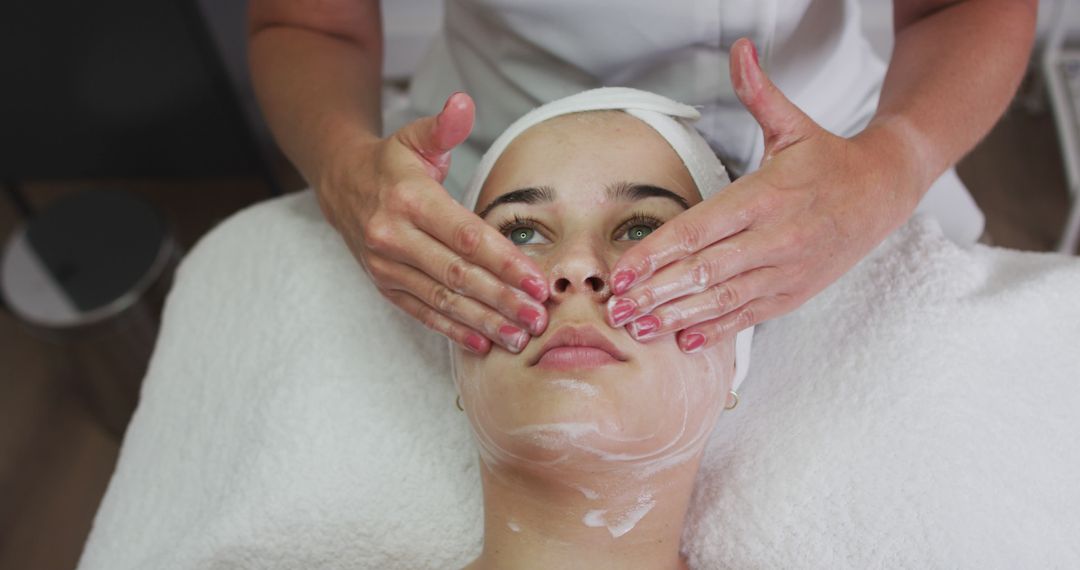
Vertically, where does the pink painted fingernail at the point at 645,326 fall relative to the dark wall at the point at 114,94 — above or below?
above

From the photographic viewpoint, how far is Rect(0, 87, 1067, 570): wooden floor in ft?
6.18

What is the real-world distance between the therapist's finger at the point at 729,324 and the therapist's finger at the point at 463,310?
150mm

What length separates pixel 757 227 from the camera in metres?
0.82

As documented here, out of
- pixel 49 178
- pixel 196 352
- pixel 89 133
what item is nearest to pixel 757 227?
pixel 196 352

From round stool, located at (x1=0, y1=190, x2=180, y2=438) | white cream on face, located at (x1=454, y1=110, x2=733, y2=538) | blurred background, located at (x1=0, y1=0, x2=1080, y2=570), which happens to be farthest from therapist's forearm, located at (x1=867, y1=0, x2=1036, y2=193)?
round stool, located at (x1=0, y1=190, x2=180, y2=438)

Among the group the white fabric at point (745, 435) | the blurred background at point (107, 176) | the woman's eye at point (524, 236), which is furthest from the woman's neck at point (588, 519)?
the blurred background at point (107, 176)

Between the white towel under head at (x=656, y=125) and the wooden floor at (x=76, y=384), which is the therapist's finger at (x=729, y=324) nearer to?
the white towel under head at (x=656, y=125)

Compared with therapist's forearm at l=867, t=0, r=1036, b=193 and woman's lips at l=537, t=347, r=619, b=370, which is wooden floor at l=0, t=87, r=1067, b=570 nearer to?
therapist's forearm at l=867, t=0, r=1036, b=193

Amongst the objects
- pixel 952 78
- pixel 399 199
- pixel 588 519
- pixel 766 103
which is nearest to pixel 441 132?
pixel 399 199

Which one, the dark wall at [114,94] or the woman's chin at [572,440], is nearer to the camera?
the woman's chin at [572,440]

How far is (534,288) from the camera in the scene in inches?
31.5

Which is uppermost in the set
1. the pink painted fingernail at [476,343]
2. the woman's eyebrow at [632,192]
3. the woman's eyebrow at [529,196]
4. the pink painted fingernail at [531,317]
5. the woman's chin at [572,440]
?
the woman's eyebrow at [632,192]

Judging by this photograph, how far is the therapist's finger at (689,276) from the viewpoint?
0.79 meters

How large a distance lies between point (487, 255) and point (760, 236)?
0.81 feet
